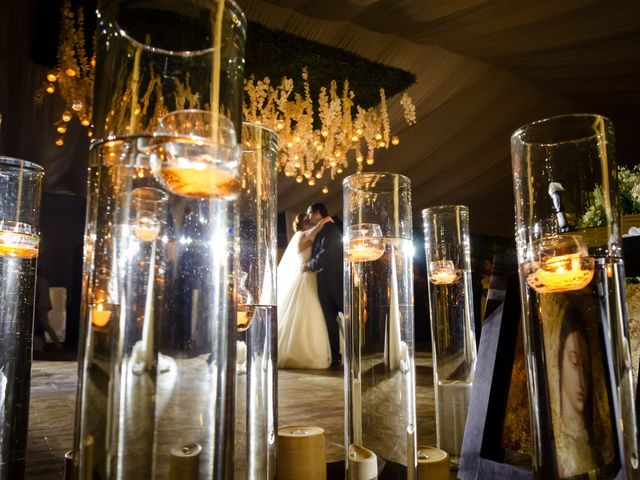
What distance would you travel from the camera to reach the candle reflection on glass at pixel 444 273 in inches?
48.5

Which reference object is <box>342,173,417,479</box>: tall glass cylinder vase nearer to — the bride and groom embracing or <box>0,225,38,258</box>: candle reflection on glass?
<box>0,225,38,258</box>: candle reflection on glass

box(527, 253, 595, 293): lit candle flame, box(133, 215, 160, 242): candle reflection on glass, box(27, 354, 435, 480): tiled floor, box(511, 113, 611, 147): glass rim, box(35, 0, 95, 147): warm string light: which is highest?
box(35, 0, 95, 147): warm string light

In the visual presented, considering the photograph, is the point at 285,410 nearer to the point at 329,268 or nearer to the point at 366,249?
the point at 366,249

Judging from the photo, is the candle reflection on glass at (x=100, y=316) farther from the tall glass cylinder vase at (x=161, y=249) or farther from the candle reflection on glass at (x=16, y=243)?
the candle reflection on glass at (x=16, y=243)

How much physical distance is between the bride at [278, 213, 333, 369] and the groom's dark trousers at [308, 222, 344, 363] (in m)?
0.07

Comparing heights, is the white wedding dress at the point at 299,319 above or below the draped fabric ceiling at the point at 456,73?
below

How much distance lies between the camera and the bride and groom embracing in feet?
13.1

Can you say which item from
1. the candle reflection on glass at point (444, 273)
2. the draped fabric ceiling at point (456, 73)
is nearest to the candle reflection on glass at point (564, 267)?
Result: the candle reflection on glass at point (444, 273)

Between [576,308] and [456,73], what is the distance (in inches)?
182

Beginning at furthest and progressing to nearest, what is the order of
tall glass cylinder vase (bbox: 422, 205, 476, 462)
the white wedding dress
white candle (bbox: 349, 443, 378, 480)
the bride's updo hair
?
1. the bride's updo hair
2. the white wedding dress
3. tall glass cylinder vase (bbox: 422, 205, 476, 462)
4. white candle (bbox: 349, 443, 378, 480)

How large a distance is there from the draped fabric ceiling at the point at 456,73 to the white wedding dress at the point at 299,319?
1942mm

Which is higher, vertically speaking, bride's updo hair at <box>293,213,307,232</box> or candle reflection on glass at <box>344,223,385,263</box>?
bride's updo hair at <box>293,213,307,232</box>

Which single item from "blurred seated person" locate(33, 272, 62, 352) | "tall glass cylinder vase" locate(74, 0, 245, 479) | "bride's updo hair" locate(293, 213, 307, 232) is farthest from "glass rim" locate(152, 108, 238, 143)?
"blurred seated person" locate(33, 272, 62, 352)

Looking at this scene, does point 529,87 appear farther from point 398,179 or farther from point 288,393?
point 398,179
